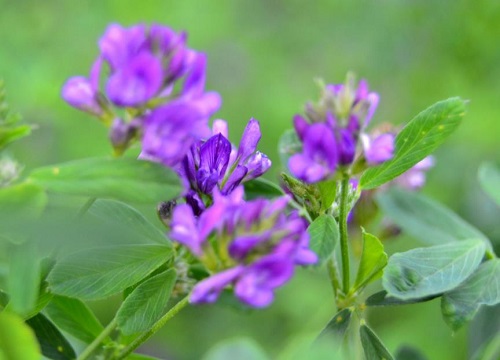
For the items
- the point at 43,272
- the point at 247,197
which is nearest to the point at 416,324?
the point at 247,197

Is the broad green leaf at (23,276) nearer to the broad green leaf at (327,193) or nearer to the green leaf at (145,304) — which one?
the green leaf at (145,304)

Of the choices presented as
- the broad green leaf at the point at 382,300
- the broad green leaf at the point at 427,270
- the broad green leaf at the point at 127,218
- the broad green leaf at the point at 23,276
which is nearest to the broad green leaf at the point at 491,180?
the broad green leaf at the point at 427,270

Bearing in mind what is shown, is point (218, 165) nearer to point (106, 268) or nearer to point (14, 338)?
point (106, 268)

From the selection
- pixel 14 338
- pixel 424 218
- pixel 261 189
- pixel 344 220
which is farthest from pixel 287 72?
pixel 14 338

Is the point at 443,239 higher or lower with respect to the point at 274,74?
higher

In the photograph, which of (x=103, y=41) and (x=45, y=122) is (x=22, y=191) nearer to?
(x=103, y=41)

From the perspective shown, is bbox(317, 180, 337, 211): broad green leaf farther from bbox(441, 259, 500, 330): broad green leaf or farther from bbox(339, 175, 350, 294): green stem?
bbox(441, 259, 500, 330): broad green leaf

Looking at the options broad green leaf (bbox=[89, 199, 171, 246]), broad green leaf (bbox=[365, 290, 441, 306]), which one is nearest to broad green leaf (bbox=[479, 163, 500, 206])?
broad green leaf (bbox=[365, 290, 441, 306])
